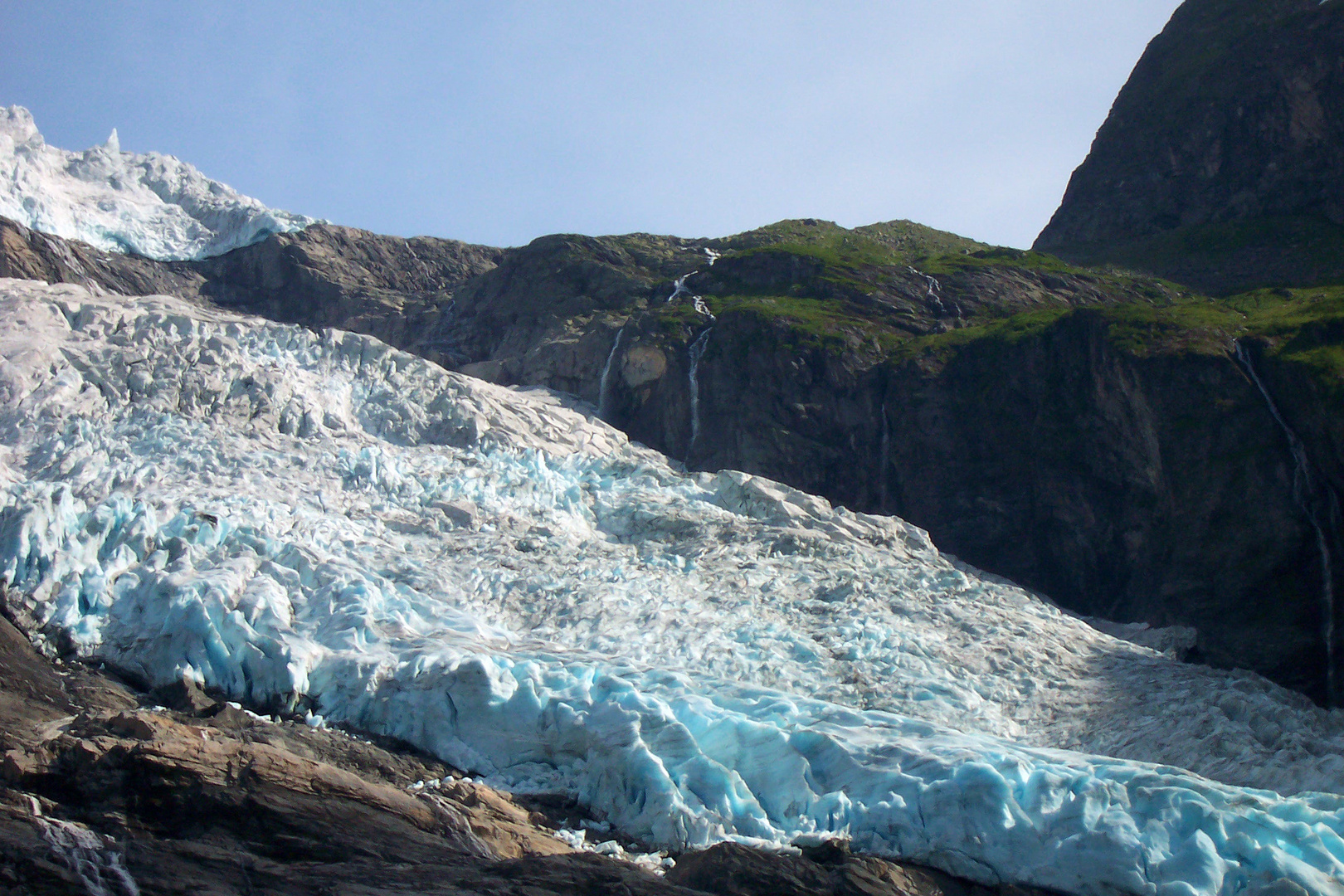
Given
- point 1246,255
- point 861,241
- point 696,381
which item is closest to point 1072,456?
point 696,381

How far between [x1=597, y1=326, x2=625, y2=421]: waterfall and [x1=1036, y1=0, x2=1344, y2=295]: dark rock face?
1013 inches

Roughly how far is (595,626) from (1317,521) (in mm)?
17393

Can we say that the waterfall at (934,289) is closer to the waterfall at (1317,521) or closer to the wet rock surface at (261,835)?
the waterfall at (1317,521)

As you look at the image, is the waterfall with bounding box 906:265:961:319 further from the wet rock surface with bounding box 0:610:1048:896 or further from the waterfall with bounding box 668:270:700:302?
the wet rock surface with bounding box 0:610:1048:896

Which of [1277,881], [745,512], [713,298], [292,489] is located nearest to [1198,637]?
[745,512]

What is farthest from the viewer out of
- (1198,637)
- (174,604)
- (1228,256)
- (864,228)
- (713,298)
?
(864,228)

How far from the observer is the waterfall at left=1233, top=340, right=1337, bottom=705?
83.8ft

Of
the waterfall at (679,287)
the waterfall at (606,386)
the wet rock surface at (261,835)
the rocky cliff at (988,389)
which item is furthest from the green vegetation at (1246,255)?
the wet rock surface at (261,835)

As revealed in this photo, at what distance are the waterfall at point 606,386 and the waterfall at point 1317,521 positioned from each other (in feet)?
63.6

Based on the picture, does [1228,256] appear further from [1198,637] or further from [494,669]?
[494,669]

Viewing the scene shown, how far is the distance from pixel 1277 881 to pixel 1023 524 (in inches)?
850

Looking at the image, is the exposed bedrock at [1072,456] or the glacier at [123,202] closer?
the exposed bedrock at [1072,456]

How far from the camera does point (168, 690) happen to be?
17.0m

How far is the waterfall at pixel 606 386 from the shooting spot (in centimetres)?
3878
